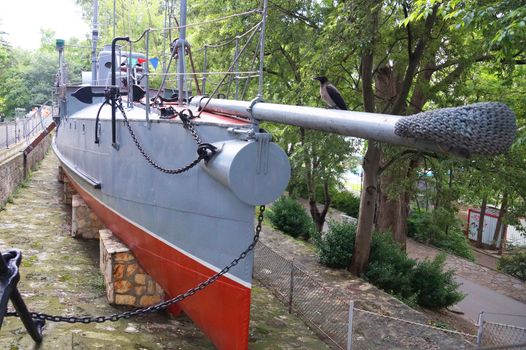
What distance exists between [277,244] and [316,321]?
5.79 metres

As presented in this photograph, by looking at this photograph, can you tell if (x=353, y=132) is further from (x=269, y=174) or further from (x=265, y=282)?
(x=265, y=282)

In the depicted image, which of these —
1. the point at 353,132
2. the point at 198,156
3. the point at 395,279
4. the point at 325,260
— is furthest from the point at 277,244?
the point at 353,132

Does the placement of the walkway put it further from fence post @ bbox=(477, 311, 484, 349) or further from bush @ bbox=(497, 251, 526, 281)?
fence post @ bbox=(477, 311, 484, 349)

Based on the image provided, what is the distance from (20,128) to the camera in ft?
61.4

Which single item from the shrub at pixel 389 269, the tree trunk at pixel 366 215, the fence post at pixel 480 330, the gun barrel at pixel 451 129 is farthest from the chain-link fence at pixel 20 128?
the gun barrel at pixel 451 129

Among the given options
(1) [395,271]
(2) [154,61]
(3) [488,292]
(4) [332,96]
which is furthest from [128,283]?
(3) [488,292]

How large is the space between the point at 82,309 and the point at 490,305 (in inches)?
463

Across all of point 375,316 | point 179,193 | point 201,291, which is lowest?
point 375,316

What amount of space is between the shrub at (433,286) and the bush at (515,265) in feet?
26.4

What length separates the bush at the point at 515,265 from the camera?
17.5m

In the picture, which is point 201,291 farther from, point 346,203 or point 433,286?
point 346,203

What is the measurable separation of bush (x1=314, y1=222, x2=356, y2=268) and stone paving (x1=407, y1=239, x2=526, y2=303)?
Answer: 15.9ft

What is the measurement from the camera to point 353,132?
3.66m

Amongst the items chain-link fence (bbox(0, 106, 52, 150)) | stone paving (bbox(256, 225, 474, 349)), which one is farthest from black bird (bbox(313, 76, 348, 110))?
→ chain-link fence (bbox(0, 106, 52, 150))
